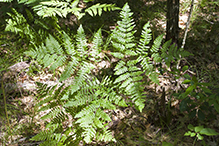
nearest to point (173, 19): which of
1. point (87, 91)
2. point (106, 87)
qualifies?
point (106, 87)

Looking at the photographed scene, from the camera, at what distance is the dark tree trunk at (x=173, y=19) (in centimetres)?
277

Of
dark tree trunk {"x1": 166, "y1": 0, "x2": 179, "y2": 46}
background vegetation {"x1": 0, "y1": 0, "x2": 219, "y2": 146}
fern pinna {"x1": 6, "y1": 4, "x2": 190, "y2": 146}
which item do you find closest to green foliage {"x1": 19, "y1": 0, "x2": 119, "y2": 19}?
background vegetation {"x1": 0, "y1": 0, "x2": 219, "y2": 146}

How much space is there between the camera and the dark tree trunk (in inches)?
109

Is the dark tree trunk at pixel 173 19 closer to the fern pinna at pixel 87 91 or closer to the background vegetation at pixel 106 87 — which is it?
the background vegetation at pixel 106 87

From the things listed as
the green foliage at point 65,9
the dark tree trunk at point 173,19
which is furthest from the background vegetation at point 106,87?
the dark tree trunk at point 173,19

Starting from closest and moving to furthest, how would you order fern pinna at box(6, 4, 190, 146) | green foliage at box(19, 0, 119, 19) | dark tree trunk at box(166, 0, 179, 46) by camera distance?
fern pinna at box(6, 4, 190, 146) < green foliage at box(19, 0, 119, 19) < dark tree trunk at box(166, 0, 179, 46)

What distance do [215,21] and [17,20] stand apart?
4146 mm

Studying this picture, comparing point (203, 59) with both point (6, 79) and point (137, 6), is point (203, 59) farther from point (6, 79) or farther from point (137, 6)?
point (6, 79)

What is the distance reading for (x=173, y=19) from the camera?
2922mm

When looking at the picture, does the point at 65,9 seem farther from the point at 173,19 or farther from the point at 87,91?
the point at 173,19

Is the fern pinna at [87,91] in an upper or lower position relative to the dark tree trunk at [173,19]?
lower

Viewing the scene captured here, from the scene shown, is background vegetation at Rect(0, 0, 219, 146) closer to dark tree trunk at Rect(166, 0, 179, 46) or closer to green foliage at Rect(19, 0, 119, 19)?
green foliage at Rect(19, 0, 119, 19)

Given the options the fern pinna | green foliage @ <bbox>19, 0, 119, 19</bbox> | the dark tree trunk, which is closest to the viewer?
the fern pinna

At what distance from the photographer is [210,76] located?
2.85 metres
